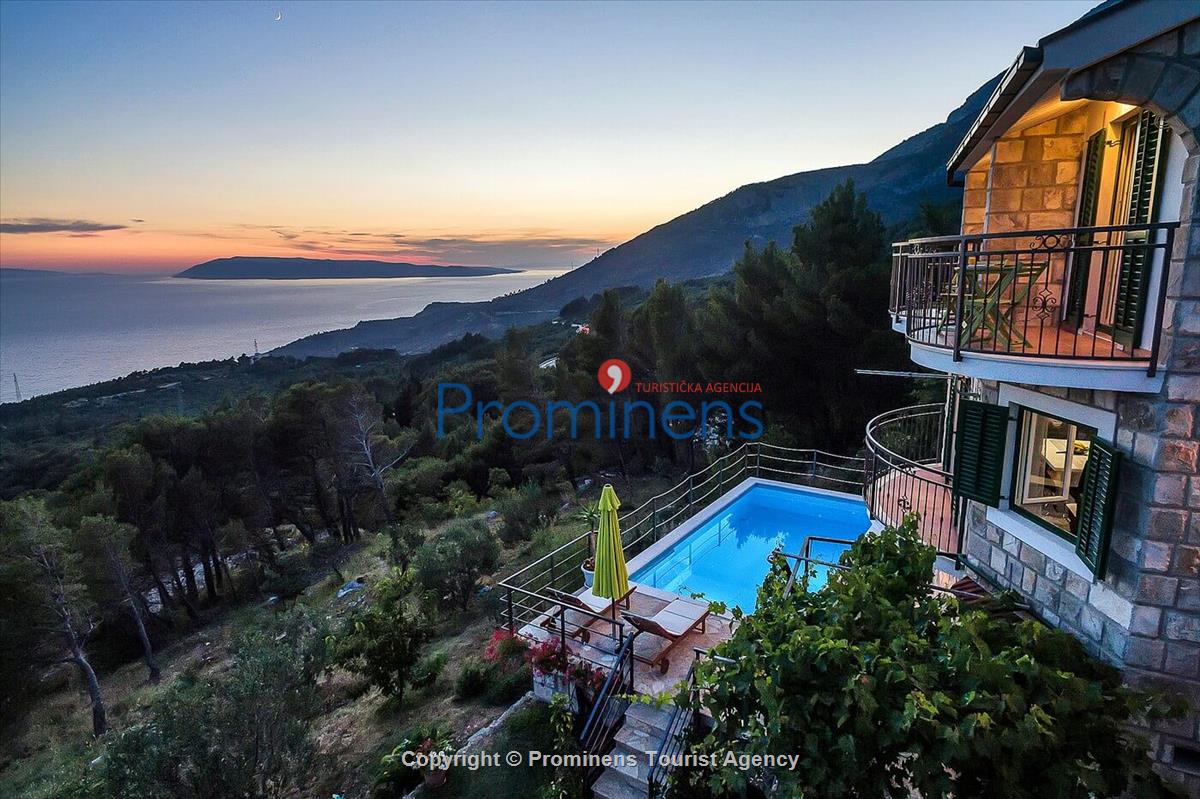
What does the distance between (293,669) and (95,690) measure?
1146 centimetres

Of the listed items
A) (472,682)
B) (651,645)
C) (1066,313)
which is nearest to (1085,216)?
(1066,313)

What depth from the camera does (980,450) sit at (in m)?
5.10

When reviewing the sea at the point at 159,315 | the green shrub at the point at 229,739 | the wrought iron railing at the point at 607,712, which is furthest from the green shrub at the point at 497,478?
the sea at the point at 159,315

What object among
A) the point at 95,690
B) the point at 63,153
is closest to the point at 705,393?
the point at 95,690

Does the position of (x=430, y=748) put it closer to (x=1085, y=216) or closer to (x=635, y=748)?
(x=635, y=748)

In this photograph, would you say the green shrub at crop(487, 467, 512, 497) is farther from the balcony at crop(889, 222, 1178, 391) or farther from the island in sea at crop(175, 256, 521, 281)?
the island in sea at crop(175, 256, 521, 281)

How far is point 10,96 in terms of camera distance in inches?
774

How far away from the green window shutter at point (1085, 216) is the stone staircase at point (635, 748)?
542 centimetres

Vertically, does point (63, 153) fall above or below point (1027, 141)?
above

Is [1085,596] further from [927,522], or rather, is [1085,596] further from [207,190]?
[207,190]

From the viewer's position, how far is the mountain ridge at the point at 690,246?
64062 mm

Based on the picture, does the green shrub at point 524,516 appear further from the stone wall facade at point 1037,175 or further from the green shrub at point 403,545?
the stone wall facade at point 1037,175

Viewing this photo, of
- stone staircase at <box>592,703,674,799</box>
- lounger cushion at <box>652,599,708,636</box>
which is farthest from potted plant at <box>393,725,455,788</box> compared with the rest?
lounger cushion at <box>652,599,708,636</box>

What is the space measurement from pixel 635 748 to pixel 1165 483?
4.79 metres
